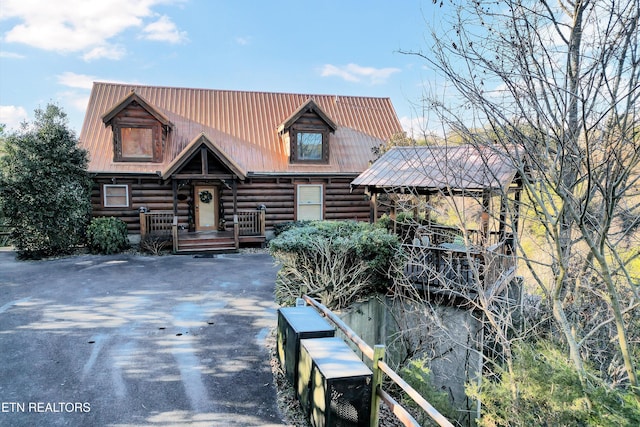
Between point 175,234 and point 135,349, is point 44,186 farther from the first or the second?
point 135,349

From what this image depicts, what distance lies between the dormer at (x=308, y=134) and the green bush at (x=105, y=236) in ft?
24.1

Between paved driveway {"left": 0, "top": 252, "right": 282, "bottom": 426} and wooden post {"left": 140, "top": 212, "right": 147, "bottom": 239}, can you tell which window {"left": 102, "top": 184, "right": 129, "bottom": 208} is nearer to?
wooden post {"left": 140, "top": 212, "right": 147, "bottom": 239}

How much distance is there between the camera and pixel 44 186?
12.5 metres

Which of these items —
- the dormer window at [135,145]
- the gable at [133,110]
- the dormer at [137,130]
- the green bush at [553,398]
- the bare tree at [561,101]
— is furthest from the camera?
the dormer window at [135,145]

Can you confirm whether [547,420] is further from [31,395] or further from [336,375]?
[31,395]

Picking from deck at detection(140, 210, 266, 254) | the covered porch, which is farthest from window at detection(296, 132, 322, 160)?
deck at detection(140, 210, 266, 254)

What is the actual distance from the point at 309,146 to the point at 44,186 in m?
9.91

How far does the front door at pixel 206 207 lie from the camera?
52.3 feet

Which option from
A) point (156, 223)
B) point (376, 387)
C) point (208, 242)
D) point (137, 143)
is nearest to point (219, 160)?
point (208, 242)

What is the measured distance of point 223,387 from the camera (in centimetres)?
510

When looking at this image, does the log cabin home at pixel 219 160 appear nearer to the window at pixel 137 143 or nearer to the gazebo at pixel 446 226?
the window at pixel 137 143

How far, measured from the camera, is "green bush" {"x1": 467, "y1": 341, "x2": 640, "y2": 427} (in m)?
3.46

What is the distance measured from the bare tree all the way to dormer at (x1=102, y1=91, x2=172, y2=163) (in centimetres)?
1329

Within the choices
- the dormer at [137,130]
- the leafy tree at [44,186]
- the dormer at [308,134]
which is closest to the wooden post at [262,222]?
the dormer at [308,134]
